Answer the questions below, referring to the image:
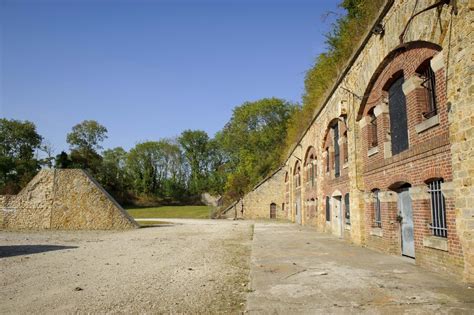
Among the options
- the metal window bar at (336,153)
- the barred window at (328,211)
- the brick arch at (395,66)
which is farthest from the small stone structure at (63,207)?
the brick arch at (395,66)

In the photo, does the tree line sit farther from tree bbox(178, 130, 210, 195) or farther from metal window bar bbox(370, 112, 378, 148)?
metal window bar bbox(370, 112, 378, 148)

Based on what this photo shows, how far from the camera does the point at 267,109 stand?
52625 mm

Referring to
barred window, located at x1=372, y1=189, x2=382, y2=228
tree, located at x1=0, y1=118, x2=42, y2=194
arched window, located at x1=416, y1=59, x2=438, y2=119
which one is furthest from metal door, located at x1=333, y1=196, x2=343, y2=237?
tree, located at x1=0, y1=118, x2=42, y2=194

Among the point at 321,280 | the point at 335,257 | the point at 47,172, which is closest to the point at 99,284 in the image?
the point at 321,280

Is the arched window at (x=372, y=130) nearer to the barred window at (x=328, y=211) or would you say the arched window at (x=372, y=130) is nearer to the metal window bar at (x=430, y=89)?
the metal window bar at (x=430, y=89)

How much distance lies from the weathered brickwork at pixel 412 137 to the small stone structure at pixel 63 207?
14.0m

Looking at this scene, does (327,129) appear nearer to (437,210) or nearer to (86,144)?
(437,210)

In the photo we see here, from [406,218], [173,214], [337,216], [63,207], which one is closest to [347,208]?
[337,216]

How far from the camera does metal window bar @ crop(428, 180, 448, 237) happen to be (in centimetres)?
675

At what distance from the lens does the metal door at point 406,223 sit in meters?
8.25

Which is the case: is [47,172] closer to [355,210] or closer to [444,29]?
[355,210]

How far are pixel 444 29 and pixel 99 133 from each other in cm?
6264

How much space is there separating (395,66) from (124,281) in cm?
820

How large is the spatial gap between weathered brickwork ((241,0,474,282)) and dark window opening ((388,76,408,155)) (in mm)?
27
